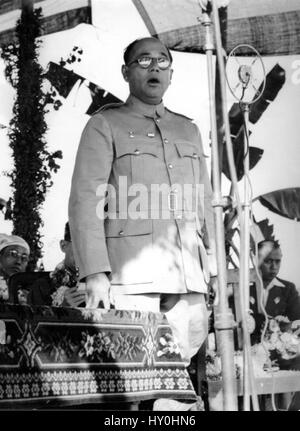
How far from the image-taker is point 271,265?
204 inches

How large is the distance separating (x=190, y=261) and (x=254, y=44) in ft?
5.64

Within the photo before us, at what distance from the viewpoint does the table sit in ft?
9.64

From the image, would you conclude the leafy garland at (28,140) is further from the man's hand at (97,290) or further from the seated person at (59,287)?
the man's hand at (97,290)

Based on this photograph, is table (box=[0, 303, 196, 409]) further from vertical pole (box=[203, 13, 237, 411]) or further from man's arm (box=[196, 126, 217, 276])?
man's arm (box=[196, 126, 217, 276])

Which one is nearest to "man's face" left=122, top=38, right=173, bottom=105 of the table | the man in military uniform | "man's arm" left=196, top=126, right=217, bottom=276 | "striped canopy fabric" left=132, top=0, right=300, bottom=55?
the man in military uniform

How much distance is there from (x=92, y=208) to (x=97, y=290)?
1.21ft

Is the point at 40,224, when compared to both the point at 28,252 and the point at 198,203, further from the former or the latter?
the point at 198,203

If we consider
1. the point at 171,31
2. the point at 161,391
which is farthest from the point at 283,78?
the point at 161,391

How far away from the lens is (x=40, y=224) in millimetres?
5156

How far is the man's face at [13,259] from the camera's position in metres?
5.12

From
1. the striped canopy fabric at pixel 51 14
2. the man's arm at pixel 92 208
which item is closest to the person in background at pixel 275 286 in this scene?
the man's arm at pixel 92 208

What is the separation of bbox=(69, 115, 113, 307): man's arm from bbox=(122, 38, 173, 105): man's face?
0.77 feet

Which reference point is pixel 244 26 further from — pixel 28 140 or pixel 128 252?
pixel 128 252

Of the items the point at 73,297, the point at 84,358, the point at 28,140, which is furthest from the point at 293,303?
the point at 84,358
